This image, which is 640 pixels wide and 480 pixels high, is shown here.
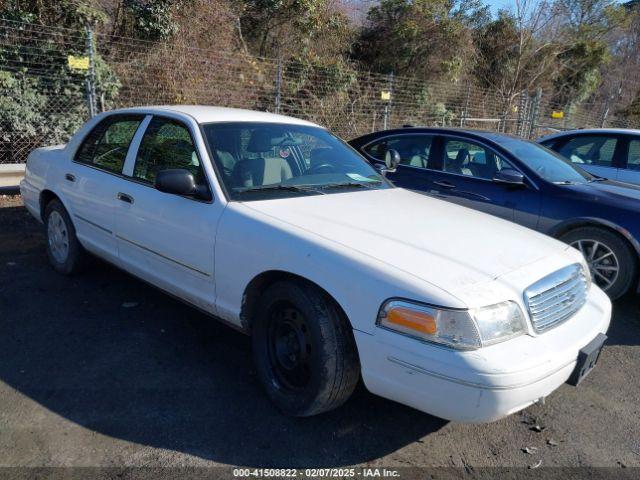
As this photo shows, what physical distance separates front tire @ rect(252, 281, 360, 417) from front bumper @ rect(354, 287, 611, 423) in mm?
158

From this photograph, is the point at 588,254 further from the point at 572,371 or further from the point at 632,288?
the point at 572,371

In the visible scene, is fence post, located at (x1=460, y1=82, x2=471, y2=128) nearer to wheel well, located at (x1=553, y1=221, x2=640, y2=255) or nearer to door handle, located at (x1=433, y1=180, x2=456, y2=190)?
door handle, located at (x1=433, y1=180, x2=456, y2=190)

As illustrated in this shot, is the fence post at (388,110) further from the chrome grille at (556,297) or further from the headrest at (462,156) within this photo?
the chrome grille at (556,297)

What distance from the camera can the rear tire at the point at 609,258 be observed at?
183 inches

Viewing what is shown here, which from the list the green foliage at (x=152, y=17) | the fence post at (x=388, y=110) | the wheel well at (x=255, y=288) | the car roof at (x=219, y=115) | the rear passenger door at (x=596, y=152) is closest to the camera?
the wheel well at (x=255, y=288)

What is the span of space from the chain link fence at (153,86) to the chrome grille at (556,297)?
7.68 metres

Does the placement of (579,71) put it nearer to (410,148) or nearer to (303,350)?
(410,148)

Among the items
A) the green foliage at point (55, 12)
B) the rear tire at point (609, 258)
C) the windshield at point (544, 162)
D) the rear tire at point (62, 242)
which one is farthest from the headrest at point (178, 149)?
the green foliage at point (55, 12)

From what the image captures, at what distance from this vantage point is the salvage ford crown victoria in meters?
2.38

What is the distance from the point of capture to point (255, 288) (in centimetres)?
306

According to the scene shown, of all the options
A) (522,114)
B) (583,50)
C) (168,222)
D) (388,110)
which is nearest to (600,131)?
(168,222)

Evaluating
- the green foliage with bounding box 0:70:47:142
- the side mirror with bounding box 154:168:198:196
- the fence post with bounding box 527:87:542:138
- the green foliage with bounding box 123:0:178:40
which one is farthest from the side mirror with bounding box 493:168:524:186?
the fence post with bounding box 527:87:542:138

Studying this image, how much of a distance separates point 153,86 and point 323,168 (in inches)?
280

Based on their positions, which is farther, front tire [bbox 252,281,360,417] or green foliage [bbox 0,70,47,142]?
green foliage [bbox 0,70,47,142]
